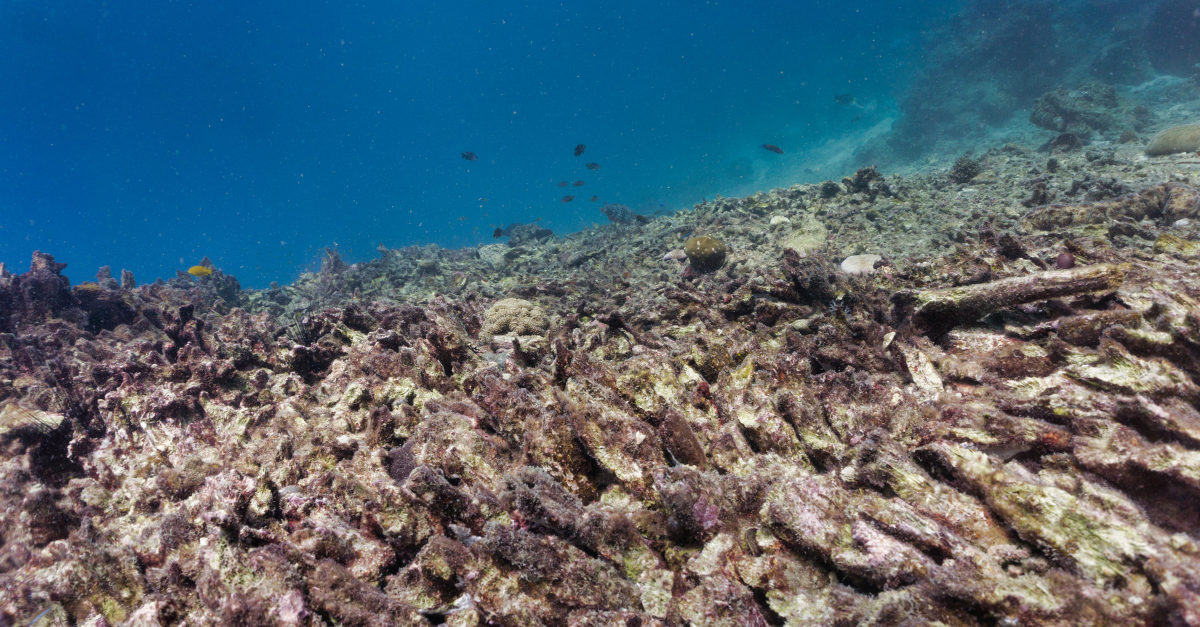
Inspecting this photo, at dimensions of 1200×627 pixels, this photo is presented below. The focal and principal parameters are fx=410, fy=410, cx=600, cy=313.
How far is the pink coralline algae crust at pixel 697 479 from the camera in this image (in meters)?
1.86

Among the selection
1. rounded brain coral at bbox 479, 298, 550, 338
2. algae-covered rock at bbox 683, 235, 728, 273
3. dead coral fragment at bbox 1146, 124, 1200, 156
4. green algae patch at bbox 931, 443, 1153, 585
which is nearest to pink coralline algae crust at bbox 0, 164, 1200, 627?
green algae patch at bbox 931, 443, 1153, 585

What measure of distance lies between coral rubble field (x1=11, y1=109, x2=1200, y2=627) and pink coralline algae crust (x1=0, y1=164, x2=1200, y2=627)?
0.02 m

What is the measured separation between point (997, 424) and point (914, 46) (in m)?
72.2

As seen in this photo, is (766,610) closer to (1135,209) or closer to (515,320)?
(515,320)

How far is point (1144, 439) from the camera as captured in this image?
6.62 feet

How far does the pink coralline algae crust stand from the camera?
1860 millimetres

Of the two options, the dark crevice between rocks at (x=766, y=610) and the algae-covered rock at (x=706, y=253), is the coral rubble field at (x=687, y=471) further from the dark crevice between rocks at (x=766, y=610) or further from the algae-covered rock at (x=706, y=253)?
the algae-covered rock at (x=706, y=253)

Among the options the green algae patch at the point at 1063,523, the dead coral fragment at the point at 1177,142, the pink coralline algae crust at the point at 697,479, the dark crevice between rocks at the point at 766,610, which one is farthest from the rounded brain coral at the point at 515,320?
the dead coral fragment at the point at 1177,142

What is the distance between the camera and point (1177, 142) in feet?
38.9

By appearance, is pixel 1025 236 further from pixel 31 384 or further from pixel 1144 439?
pixel 31 384

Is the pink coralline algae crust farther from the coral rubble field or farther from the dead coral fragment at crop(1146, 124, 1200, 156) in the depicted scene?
the dead coral fragment at crop(1146, 124, 1200, 156)

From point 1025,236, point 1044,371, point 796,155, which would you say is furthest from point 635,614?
point 796,155

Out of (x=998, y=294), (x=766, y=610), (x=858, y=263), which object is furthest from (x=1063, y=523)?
(x=858, y=263)

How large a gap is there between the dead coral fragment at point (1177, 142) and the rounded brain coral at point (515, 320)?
18685mm
